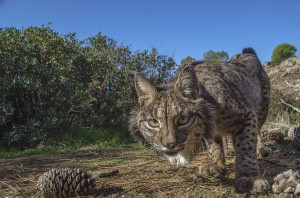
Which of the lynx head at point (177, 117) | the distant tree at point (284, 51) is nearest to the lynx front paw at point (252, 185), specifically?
the lynx head at point (177, 117)

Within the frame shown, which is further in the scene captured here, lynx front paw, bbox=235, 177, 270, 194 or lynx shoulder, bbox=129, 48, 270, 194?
lynx shoulder, bbox=129, 48, 270, 194

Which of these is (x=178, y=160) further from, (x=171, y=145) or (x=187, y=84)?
(x=187, y=84)

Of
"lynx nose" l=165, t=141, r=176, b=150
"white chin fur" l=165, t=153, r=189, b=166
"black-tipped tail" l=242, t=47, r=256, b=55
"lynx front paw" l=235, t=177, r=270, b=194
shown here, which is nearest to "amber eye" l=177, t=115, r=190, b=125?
"lynx nose" l=165, t=141, r=176, b=150

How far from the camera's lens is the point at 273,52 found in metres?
32.3

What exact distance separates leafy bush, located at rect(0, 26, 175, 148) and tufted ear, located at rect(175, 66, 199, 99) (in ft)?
16.7

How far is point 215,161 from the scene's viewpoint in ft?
15.1

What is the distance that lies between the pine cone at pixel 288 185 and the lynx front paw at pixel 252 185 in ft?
0.68

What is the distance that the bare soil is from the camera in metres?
3.49

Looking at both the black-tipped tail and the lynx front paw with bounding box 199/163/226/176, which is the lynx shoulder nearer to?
the lynx front paw with bounding box 199/163/226/176

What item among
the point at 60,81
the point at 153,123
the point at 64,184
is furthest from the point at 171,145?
the point at 60,81

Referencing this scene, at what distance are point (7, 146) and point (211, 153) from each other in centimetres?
514

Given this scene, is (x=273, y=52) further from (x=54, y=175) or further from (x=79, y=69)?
(x=54, y=175)

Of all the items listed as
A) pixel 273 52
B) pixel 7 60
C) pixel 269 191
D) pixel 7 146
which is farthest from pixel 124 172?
pixel 273 52

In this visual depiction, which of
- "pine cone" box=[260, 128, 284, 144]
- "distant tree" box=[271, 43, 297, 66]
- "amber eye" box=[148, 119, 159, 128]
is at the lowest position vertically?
"pine cone" box=[260, 128, 284, 144]
